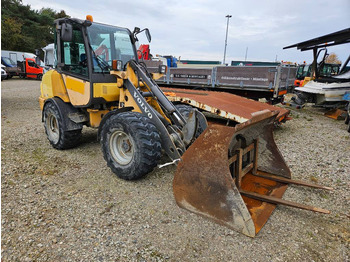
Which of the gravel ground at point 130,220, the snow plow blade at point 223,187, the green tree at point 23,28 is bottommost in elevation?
the gravel ground at point 130,220

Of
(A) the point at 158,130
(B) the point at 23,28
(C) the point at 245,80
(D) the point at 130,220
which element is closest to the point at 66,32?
(A) the point at 158,130

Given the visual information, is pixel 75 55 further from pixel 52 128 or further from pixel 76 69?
pixel 52 128

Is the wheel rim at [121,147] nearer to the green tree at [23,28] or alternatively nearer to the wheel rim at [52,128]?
the wheel rim at [52,128]

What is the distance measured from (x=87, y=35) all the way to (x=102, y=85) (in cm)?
84

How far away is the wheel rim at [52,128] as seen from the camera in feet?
15.8

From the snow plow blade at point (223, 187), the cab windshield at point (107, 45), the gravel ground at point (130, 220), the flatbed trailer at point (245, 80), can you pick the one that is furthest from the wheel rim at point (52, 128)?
the flatbed trailer at point (245, 80)

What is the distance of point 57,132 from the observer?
4855mm

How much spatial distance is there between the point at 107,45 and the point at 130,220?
3051 millimetres

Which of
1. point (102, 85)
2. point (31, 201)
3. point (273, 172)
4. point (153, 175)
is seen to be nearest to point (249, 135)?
point (273, 172)

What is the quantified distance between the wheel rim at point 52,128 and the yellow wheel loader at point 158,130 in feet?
0.06

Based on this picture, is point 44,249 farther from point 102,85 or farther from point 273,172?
point 273,172

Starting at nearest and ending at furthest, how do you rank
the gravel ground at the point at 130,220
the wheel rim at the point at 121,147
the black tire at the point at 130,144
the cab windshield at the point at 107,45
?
the gravel ground at the point at 130,220
the black tire at the point at 130,144
the wheel rim at the point at 121,147
the cab windshield at the point at 107,45

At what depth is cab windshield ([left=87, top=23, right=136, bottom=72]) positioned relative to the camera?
404cm

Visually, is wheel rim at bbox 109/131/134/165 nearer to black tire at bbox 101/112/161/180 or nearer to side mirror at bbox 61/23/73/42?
black tire at bbox 101/112/161/180
